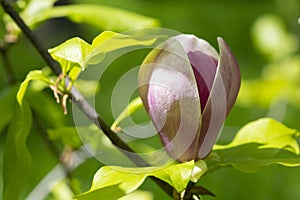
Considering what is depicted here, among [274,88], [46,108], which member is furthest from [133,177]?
[274,88]

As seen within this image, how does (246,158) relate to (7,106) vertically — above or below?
below

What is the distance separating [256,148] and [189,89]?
12 cm

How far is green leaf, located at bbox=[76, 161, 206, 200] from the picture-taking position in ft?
1.79

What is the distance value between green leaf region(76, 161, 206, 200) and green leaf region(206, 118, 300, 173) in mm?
67

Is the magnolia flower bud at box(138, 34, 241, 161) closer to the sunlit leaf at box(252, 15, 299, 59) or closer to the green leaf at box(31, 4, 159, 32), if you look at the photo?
the green leaf at box(31, 4, 159, 32)

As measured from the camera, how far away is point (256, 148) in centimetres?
66

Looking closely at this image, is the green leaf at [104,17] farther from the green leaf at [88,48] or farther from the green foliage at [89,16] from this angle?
the green leaf at [88,48]

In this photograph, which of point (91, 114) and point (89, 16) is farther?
point (89, 16)

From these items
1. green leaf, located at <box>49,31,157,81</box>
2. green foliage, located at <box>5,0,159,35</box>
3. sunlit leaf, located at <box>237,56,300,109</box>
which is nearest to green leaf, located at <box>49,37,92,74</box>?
green leaf, located at <box>49,31,157,81</box>

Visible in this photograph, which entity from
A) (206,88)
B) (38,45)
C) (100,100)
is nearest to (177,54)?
(206,88)

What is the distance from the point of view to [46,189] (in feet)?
2.98

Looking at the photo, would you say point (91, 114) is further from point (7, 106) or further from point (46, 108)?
point (46, 108)

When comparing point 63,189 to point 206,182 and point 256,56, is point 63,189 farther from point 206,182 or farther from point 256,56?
point 256,56

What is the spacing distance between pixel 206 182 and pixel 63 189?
0.82 ft
